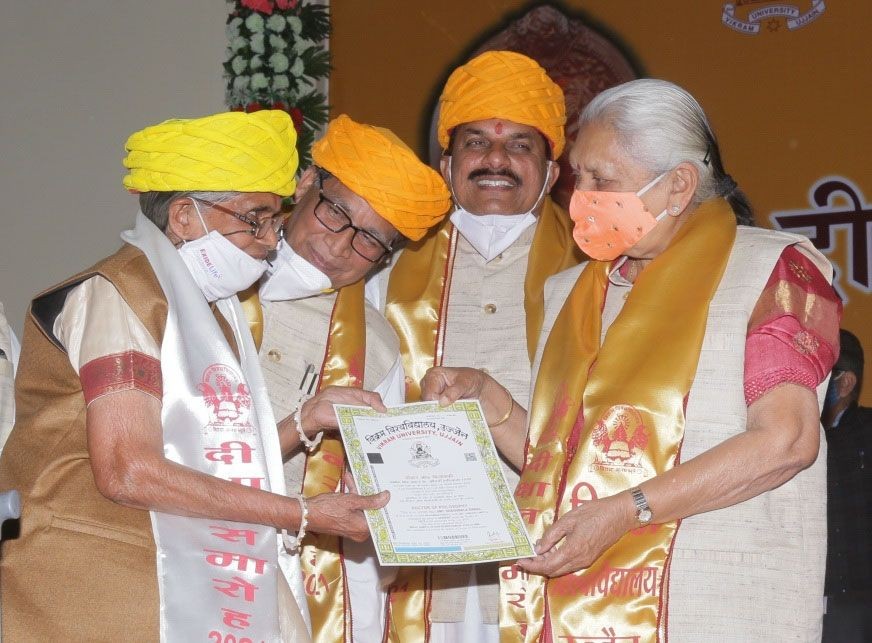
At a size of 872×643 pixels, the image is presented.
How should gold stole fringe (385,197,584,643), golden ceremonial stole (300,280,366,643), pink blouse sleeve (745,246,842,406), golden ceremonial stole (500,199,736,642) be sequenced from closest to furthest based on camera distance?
1. pink blouse sleeve (745,246,842,406)
2. golden ceremonial stole (500,199,736,642)
3. golden ceremonial stole (300,280,366,643)
4. gold stole fringe (385,197,584,643)

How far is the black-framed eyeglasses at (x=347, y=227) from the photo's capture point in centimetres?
336

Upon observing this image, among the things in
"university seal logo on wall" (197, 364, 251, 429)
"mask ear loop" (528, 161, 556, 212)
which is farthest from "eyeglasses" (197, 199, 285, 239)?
"mask ear loop" (528, 161, 556, 212)

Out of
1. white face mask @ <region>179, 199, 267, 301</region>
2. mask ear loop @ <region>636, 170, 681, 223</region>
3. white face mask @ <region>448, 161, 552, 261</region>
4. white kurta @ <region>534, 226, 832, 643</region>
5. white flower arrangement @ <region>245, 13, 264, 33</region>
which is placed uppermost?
white flower arrangement @ <region>245, 13, 264, 33</region>

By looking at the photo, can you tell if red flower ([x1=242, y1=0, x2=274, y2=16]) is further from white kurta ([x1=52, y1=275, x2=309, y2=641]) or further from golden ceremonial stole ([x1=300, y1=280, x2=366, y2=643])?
white kurta ([x1=52, y1=275, x2=309, y2=641])

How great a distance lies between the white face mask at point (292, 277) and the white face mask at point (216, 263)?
482mm

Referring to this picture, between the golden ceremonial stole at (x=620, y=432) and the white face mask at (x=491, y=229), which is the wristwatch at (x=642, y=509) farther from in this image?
the white face mask at (x=491, y=229)

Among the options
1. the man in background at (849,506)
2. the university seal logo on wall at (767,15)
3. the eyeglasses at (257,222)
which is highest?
the university seal logo on wall at (767,15)

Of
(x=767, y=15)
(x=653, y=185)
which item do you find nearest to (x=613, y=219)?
(x=653, y=185)

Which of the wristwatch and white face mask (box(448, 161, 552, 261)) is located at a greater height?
white face mask (box(448, 161, 552, 261))

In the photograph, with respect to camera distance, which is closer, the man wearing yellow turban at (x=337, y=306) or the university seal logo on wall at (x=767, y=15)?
the man wearing yellow turban at (x=337, y=306)

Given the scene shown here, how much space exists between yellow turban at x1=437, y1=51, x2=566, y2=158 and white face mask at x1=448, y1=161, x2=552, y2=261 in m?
0.29

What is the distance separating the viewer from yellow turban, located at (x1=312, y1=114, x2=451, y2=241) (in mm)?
3336

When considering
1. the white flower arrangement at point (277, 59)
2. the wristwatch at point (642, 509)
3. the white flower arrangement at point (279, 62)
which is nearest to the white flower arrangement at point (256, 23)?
the white flower arrangement at point (277, 59)

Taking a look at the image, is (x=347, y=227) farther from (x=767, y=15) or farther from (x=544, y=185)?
(x=767, y=15)
